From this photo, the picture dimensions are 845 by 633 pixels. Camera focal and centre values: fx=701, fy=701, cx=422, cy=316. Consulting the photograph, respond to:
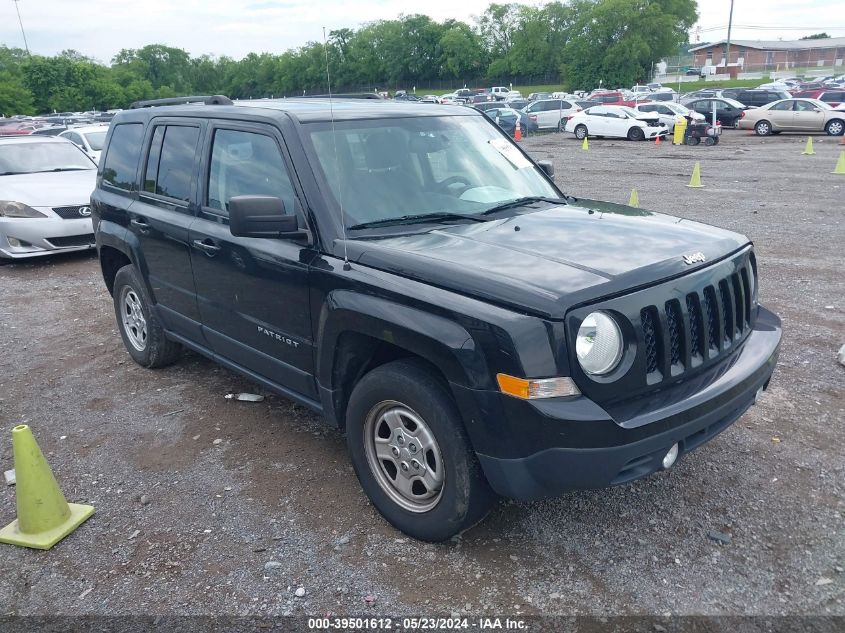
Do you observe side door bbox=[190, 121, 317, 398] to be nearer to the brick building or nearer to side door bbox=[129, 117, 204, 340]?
side door bbox=[129, 117, 204, 340]

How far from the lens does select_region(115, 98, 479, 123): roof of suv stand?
3981mm

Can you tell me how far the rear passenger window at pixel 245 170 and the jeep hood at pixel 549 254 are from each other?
68 centimetres

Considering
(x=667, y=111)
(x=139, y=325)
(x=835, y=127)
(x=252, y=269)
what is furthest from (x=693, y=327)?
(x=667, y=111)

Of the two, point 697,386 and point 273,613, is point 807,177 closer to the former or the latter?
point 697,386

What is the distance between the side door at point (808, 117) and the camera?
27.6 meters

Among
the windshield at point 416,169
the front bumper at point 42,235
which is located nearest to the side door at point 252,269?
the windshield at point 416,169

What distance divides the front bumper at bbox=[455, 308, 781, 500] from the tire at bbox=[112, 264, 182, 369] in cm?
340

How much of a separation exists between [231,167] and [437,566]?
260cm

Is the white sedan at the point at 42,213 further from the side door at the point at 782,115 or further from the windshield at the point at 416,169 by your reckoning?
the side door at the point at 782,115

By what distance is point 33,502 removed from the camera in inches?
141

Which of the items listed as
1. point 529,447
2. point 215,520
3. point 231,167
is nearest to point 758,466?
point 529,447

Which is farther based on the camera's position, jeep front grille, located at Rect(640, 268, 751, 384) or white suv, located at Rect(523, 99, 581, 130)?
white suv, located at Rect(523, 99, 581, 130)

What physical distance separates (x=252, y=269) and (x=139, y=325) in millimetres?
2223

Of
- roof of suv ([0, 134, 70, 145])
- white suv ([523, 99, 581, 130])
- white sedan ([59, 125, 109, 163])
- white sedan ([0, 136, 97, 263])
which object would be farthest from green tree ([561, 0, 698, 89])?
white sedan ([0, 136, 97, 263])
